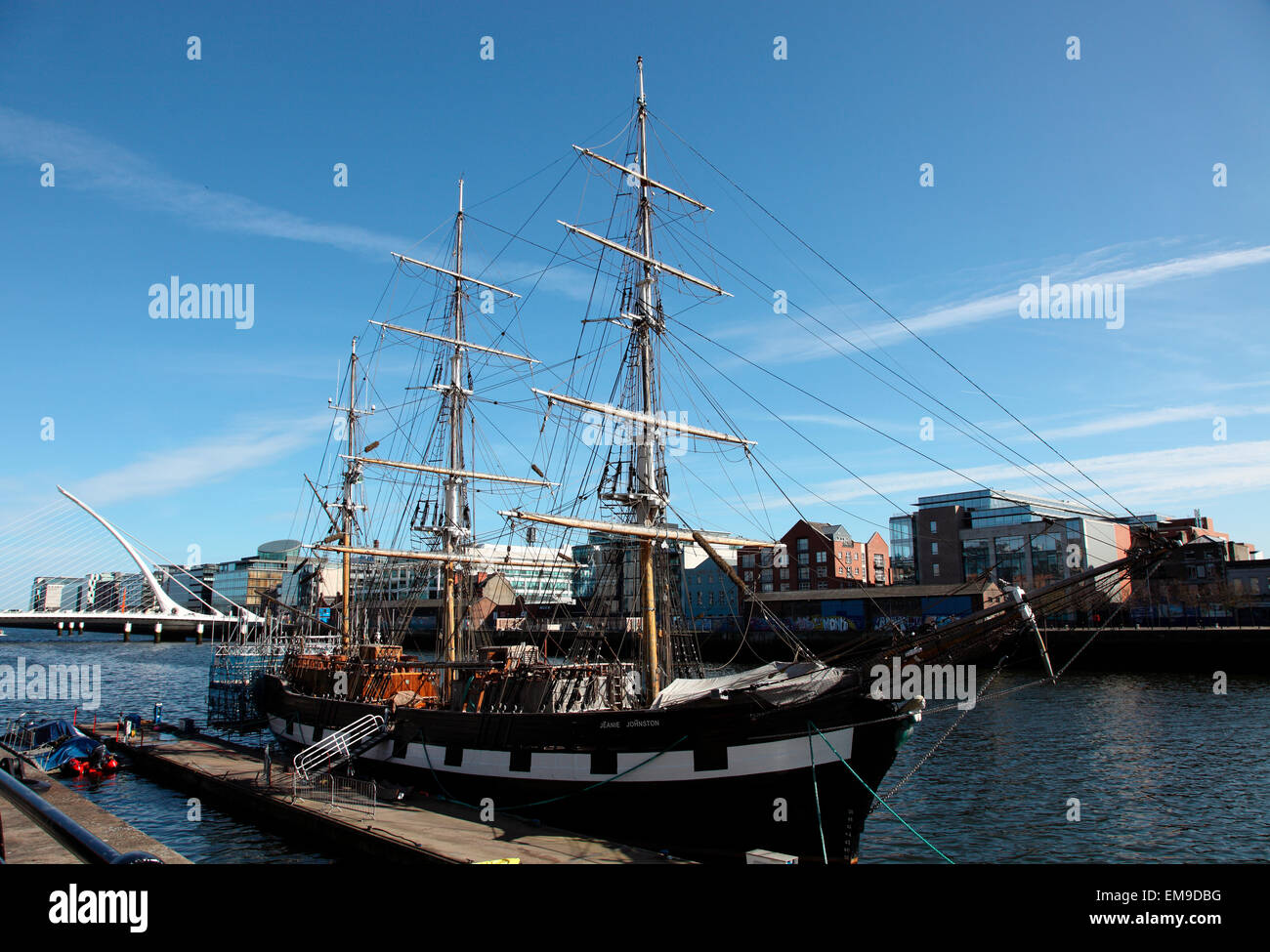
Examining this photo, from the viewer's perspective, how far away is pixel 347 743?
23016mm

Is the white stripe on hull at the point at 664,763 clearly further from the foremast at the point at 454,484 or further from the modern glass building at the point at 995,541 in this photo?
the modern glass building at the point at 995,541

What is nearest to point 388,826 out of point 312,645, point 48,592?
point 312,645

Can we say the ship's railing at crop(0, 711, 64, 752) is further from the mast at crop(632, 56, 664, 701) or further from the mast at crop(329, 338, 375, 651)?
the mast at crop(632, 56, 664, 701)

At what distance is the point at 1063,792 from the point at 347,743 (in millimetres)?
21439

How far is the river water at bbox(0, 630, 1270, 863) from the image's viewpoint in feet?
64.1

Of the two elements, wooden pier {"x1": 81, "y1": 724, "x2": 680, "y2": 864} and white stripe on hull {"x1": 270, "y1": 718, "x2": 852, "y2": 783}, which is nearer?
wooden pier {"x1": 81, "y1": 724, "x2": 680, "y2": 864}

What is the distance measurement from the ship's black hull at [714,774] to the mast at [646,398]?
460 centimetres

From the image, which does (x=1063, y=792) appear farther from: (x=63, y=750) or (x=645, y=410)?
(x=63, y=750)

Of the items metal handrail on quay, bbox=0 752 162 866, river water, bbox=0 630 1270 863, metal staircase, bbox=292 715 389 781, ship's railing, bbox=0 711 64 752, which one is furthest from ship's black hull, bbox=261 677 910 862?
ship's railing, bbox=0 711 64 752

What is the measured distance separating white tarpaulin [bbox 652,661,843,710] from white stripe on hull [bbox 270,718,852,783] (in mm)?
955
